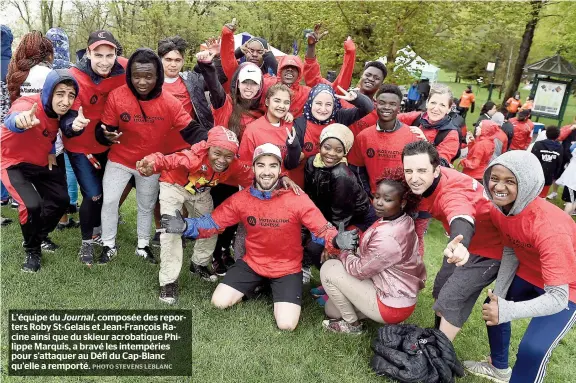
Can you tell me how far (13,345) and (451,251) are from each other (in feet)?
11.7

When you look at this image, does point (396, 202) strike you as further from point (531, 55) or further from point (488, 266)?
point (531, 55)

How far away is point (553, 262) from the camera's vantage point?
3.17 m

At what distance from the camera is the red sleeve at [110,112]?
15.8 ft

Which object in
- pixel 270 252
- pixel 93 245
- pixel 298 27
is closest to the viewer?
pixel 270 252

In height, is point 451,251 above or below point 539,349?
above

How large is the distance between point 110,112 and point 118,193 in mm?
911

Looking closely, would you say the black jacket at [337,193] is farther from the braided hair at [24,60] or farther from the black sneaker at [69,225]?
the black sneaker at [69,225]

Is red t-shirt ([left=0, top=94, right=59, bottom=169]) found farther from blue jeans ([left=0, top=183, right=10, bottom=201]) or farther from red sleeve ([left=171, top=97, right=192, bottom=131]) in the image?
blue jeans ([left=0, top=183, right=10, bottom=201])

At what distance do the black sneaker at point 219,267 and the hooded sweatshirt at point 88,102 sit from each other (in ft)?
6.13

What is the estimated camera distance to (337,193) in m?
4.69

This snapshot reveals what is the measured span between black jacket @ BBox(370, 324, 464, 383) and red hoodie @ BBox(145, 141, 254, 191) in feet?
7.04

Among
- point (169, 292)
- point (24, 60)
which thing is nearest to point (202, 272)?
point (169, 292)

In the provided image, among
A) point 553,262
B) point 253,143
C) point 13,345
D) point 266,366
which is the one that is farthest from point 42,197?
point 553,262

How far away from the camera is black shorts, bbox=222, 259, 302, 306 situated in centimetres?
460
